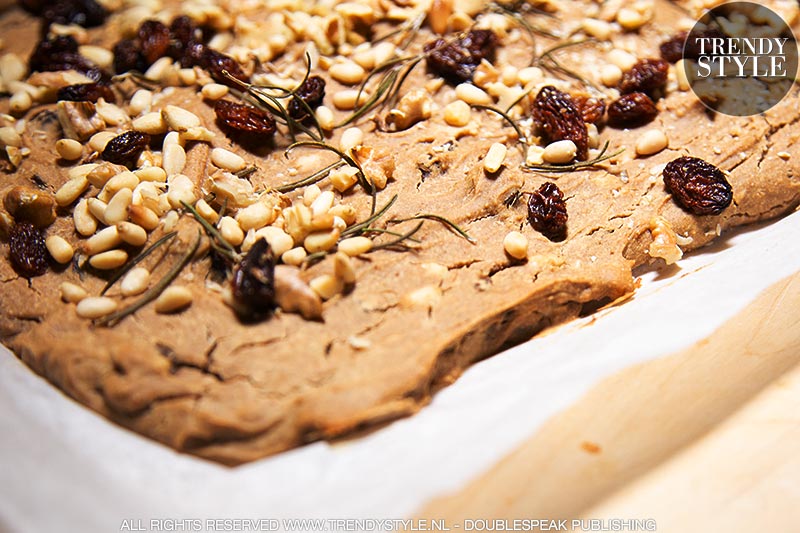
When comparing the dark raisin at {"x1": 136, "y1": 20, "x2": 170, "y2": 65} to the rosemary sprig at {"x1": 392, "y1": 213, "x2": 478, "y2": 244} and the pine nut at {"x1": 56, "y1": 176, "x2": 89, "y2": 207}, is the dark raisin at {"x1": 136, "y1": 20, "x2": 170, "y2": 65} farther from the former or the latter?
the rosemary sprig at {"x1": 392, "y1": 213, "x2": 478, "y2": 244}

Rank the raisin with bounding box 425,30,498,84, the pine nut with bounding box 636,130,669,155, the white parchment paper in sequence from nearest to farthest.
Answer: the white parchment paper → the pine nut with bounding box 636,130,669,155 → the raisin with bounding box 425,30,498,84

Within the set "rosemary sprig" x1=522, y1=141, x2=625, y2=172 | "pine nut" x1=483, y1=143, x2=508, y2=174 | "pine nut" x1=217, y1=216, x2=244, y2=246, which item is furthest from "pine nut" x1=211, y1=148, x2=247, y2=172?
"rosemary sprig" x1=522, y1=141, x2=625, y2=172

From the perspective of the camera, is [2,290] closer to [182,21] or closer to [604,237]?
[182,21]

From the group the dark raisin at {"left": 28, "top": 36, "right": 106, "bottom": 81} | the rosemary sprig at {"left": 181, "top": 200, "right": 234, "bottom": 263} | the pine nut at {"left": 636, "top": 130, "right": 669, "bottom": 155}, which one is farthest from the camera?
the dark raisin at {"left": 28, "top": 36, "right": 106, "bottom": 81}

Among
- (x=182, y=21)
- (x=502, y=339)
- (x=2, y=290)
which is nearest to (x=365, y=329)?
(x=502, y=339)

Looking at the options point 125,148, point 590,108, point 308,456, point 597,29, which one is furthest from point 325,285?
point 597,29

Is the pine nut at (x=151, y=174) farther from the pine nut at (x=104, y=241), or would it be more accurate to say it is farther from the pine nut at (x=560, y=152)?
the pine nut at (x=560, y=152)

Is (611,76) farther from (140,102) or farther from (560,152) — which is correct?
(140,102)

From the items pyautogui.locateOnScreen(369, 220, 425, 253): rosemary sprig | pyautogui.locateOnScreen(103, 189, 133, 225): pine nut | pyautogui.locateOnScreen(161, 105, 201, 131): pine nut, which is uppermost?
pyautogui.locateOnScreen(161, 105, 201, 131): pine nut
